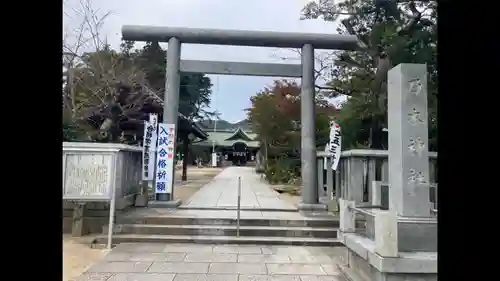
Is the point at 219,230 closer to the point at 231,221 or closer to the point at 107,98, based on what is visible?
the point at 231,221

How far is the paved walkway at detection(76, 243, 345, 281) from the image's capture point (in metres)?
4.95

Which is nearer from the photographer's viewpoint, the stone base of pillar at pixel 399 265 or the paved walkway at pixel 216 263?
the stone base of pillar at pixel 399 265

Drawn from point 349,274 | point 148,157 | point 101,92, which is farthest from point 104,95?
point 349,274

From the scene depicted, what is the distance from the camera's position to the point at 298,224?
7574 millimetres

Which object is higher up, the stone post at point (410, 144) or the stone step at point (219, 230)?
the stone post at point (410, 144)

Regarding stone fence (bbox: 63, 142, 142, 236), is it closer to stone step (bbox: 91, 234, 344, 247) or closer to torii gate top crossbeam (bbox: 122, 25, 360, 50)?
stone step (bbox: 91, 234, 344, 247)

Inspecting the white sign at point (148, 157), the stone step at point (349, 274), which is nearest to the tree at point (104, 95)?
the white sign at point (148, 157)

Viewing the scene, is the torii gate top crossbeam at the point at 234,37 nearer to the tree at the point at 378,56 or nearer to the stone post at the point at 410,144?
the tree at the point at 378,56

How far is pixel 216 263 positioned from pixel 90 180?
8.61ft

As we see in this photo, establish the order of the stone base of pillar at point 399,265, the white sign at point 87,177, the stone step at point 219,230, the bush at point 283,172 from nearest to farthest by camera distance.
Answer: the stone base of pillar at point 399,265
the white sign at point 87,177
the stone step at point 219,230
the bush at point 283,172

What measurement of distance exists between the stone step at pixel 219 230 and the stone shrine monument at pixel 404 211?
2249 mm

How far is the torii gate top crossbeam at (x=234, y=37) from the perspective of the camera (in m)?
9.37
